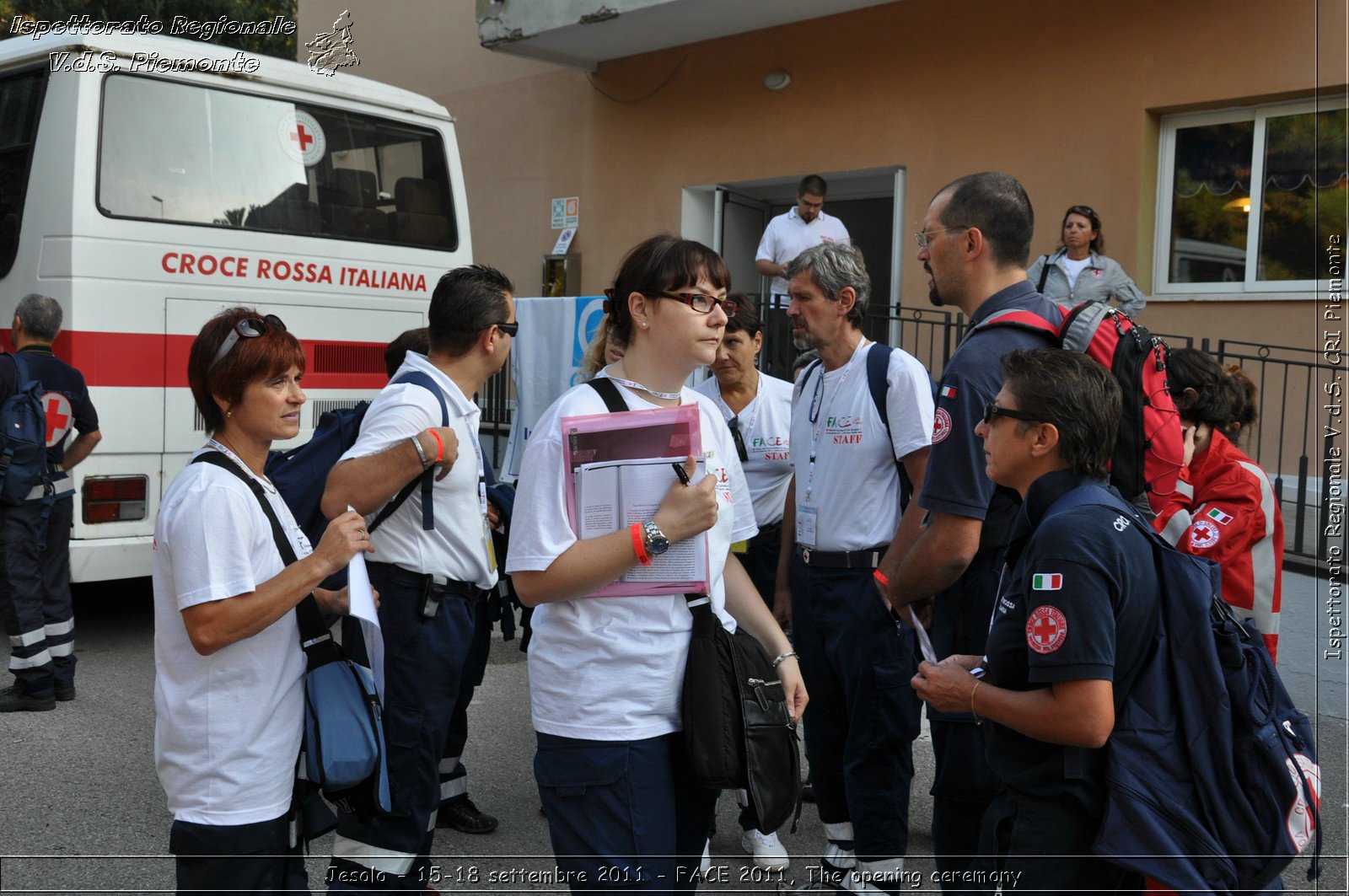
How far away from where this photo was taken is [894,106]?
36.5 feet

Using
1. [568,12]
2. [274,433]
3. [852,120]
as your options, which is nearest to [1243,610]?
[274,433]

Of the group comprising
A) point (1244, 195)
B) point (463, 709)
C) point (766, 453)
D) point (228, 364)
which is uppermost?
point (1244, 195)

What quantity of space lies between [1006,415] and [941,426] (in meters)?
0.59

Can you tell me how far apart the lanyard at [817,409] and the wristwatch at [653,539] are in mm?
1759

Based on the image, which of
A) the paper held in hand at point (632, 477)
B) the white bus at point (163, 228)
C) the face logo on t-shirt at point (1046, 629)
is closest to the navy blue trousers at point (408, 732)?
the paper held in hand at point (632, 477)

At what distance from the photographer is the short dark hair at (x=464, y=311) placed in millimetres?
3750

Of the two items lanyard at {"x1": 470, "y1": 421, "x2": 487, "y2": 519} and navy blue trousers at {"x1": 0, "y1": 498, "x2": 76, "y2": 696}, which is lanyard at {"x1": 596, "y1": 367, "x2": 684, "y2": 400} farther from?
navy blue trousers at {"x1": 0, "y1": 498, "x2": 76, "y2": 696}

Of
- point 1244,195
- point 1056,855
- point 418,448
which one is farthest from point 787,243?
point 1056,855

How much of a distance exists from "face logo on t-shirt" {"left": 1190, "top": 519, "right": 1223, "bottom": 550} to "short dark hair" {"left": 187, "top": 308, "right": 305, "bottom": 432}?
11.3 ft

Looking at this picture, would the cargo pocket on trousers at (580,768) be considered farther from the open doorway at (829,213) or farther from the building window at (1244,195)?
the open doorway at (829,213)

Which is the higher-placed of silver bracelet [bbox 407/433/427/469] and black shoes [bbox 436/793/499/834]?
silver bracelet [bbox 407/433/427/469]

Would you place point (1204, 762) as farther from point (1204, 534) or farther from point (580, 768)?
point (1204, 534)

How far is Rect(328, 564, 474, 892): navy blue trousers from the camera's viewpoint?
338cm

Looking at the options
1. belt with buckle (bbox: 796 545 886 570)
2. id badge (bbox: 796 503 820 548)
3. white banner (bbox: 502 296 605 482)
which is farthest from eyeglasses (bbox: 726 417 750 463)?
white banner (bbox: 502 296 605 482)
